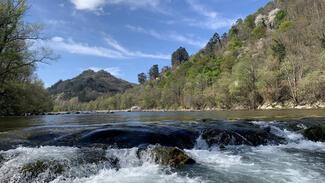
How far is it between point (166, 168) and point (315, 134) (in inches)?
544

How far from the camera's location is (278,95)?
107625 millimetres

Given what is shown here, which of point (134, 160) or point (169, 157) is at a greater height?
point (169, 157)

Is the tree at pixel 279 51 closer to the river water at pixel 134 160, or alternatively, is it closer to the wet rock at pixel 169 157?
the river water at pixel 134 160

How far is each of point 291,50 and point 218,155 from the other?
115 meters

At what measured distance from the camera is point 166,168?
14.7 meters

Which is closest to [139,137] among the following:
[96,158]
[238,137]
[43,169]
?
[96,158]

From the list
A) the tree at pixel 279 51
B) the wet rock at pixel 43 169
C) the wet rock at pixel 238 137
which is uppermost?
the tree at pixel 279 51

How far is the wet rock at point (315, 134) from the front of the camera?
928 inches

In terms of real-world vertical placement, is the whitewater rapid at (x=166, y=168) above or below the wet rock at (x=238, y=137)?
below

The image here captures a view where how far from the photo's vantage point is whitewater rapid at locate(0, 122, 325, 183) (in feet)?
42.9

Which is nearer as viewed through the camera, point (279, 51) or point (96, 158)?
point (96, 158)

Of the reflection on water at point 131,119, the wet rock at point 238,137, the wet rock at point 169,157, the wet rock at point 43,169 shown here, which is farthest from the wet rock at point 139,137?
the reflection on water at point 131,119

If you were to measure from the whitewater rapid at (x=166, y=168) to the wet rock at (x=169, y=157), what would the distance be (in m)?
0.35

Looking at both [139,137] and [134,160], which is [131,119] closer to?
[139,137]
